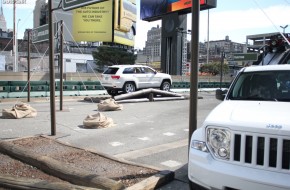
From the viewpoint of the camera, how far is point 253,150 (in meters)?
3.47

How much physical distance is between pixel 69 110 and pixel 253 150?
35.7ft

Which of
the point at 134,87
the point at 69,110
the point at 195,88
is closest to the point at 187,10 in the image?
the point at 134,87

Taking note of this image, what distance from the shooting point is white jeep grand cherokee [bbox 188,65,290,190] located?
3.35m

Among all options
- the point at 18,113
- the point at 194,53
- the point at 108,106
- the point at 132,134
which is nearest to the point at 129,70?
the point at 108,106

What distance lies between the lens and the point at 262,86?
5.17m

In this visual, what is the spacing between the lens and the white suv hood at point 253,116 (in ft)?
11.6

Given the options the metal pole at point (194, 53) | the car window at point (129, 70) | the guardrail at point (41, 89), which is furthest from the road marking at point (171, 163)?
the car window at point (129, 70)

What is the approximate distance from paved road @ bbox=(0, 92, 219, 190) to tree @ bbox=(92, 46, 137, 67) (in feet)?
167

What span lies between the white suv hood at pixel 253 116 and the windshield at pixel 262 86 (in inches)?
15.2

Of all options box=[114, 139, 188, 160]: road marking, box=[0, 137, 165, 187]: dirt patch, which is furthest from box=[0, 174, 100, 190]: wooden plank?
box=[114, 139, 188, 160]: road marking

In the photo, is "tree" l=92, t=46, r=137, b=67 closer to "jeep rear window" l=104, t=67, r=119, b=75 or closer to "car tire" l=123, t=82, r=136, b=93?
"car tire" l=123, t=82, r=136, b=93

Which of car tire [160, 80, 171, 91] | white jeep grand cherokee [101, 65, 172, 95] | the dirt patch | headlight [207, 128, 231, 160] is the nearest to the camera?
headlight [207, 128, 231, 160]

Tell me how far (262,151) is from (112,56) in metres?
61.0

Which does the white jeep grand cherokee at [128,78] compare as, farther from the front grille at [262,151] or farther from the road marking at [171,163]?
the front grille at [262,151]
